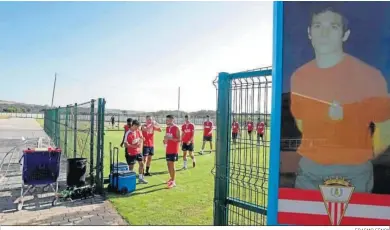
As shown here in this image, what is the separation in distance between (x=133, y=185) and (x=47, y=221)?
86.4 inches

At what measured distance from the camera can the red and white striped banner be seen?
7.56 ft

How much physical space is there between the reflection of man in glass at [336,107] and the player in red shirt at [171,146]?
5.55 metres

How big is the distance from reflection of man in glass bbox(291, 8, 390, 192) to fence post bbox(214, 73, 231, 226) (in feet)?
4.48

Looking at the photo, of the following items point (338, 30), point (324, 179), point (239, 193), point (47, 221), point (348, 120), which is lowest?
point (47, 221)

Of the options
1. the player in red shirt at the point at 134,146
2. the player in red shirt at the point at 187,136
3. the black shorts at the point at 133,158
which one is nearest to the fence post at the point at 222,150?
the player in red shirt at the point at 134,146

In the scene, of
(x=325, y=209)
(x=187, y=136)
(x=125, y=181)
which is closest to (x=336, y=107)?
(x=325, y=209)

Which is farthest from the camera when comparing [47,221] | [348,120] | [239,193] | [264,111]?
[47,221]

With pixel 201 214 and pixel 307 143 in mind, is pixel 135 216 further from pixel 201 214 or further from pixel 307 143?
pixel 307 143

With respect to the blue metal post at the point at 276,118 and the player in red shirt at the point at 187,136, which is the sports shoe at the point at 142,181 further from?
the blue metal post at the point at 276,118

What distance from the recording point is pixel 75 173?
6.52 m

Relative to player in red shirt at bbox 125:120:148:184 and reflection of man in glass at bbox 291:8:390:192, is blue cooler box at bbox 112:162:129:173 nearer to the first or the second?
player in red shirt at bbox 125:120:148:184

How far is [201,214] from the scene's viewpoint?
17.6ft

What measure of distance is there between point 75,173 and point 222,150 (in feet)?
13.6

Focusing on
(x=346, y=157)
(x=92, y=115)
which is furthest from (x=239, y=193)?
(x=92, y=115)
